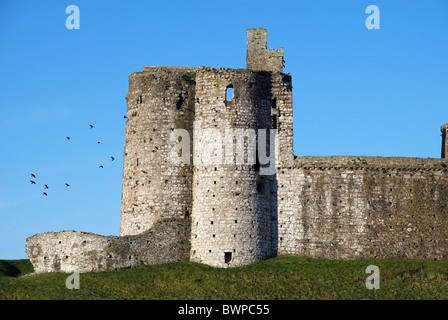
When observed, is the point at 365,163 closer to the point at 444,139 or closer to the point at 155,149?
the point at 444,139

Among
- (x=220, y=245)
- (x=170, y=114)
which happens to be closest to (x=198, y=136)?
(x=170, y=114)

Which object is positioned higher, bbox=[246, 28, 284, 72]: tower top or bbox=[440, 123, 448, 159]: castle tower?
bbox=[246, 28, 284, 72]: tower top

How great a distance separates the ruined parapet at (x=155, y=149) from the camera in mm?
61094

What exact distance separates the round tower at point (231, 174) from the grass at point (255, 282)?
4.79 feet

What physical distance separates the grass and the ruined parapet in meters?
4.02

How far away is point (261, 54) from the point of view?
65.8 meters

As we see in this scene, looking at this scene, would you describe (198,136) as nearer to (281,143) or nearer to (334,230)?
(281,143)

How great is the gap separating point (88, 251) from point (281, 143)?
1435 centimetres

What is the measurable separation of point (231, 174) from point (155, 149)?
536 cm

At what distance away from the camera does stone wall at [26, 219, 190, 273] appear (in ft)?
191

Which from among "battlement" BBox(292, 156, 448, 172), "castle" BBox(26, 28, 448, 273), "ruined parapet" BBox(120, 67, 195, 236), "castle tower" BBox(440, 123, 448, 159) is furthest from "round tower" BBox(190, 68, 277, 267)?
"castle tower" BBox(440, 123, 448, 159)

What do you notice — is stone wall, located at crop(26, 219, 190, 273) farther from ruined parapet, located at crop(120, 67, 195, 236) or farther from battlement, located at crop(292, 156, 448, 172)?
battlement, located at crop(292, 156, 448, 172)
